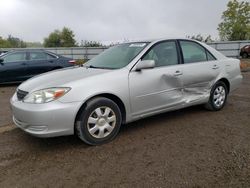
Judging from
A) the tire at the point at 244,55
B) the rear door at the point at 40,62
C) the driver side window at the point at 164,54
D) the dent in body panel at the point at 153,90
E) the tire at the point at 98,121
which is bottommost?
the tire at the point at 98,121

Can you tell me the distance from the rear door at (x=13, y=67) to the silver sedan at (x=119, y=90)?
5.35m

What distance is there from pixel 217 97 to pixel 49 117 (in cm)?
341

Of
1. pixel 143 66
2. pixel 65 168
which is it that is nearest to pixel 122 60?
pixel 143 66

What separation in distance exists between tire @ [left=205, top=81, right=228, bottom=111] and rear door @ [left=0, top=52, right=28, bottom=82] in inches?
259

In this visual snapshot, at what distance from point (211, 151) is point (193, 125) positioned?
106cm

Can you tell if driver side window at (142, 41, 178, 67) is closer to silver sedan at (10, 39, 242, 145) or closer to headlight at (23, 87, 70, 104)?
silver sedan at (10, 39, 242, 145)

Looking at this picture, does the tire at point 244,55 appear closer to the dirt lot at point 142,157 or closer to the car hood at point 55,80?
the dirt lot at point 142,157

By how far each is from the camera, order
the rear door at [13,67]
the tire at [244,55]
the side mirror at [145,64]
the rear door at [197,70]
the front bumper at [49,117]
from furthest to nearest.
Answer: the tire at [244,55] < the rear door at [13,67] < the rear door at [197,70] < the side mirror at [145,64] < the front bumper at [49,117]

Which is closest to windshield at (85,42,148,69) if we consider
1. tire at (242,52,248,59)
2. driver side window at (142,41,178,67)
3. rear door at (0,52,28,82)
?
driver side window at (142,41,178,67)

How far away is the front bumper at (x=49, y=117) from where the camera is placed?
327 cm

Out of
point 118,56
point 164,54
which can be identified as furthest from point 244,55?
point 118,56

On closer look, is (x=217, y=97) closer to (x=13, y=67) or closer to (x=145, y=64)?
(x=145, y=64)

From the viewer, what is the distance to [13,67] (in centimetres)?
905

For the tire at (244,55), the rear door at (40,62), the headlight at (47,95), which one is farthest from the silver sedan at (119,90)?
the tire at (244,55)
